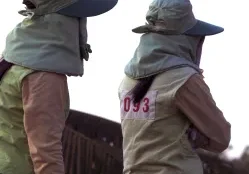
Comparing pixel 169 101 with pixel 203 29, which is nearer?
pixel 169 101

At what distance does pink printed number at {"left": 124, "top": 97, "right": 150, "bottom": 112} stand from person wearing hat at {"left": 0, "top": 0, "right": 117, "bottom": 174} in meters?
0.36

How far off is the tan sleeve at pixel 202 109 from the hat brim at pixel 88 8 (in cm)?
51

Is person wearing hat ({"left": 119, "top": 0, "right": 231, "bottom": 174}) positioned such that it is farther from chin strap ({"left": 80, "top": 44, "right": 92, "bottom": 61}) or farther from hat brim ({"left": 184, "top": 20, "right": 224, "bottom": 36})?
chin strap ({"left": 80, "top": 44, "right": 92, "bottom": 61})

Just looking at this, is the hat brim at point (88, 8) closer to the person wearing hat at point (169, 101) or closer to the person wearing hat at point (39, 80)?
the person wearing hat at point (39, 80)

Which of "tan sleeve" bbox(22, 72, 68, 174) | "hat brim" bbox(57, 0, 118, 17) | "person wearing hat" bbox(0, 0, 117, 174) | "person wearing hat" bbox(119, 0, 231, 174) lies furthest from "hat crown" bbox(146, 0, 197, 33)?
"tan sleeve" bbox(22, 72, 68, 174)

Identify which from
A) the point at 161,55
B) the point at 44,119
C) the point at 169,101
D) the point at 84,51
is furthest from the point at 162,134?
the point at 44,119

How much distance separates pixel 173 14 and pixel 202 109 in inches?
19.8

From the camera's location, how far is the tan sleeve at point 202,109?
371 centimetres

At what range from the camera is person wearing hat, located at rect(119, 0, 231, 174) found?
12.2 feet

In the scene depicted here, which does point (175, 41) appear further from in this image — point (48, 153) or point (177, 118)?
point (48, 153)

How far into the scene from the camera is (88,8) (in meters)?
3.69

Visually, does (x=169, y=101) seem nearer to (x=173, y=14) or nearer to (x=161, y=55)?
(x=161, y=55)

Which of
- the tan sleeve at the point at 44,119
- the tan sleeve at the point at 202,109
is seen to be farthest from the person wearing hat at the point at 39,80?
the tan sleeve at the point at 202,109

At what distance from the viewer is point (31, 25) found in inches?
141
